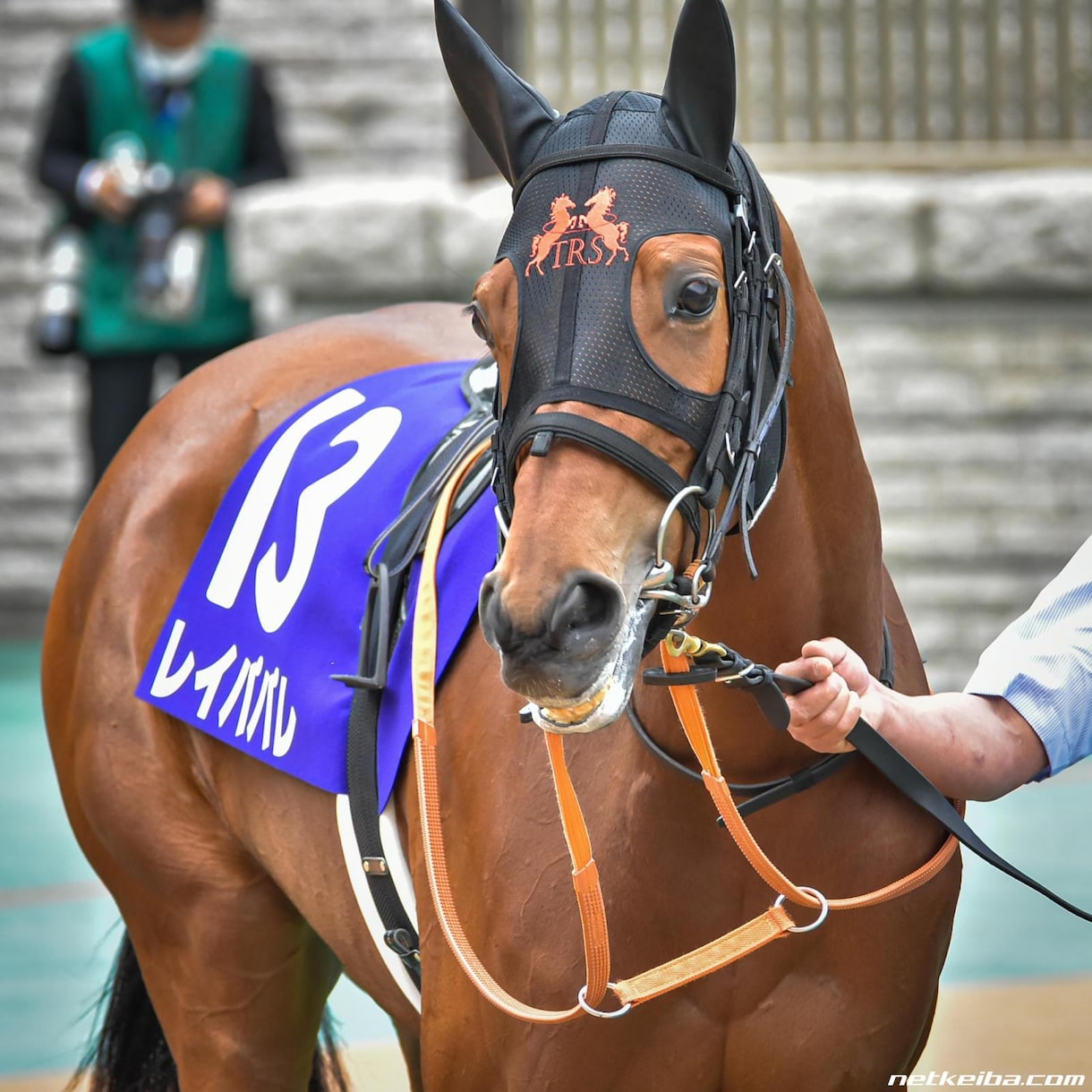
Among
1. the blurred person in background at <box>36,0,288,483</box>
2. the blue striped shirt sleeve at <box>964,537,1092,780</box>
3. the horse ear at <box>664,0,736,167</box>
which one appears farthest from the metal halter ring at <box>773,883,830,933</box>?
the blurred person in background at <box>36,0,288,483</box>

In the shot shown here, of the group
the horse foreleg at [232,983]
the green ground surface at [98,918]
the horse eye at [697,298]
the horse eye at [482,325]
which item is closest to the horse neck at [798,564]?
the horse eye at [697,298]

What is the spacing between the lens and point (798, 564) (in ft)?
7.20

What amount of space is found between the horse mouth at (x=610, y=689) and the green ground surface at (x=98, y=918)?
2.33m

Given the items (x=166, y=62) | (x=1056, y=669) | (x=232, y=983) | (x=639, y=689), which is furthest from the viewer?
(x=166, y=62)

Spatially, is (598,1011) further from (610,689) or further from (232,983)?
(232,983)

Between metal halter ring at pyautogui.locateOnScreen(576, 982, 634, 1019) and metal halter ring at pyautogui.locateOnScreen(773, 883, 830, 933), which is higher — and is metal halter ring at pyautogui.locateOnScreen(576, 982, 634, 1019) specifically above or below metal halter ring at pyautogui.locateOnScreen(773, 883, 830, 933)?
below

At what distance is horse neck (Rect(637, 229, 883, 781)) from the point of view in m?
2.17

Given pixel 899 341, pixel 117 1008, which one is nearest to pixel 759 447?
pixel 117 1008

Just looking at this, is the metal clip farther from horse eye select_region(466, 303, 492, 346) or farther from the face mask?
the face mask

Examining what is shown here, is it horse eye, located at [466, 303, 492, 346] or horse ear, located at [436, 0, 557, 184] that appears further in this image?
horse ear, located at [436, 0, 557, 184]

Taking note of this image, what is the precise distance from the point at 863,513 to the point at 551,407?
0.58m

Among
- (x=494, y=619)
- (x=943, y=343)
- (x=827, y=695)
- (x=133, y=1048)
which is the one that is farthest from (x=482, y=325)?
(x=943, y=343)

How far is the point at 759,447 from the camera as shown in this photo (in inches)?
78.4

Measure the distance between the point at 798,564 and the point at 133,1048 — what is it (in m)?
2.08
